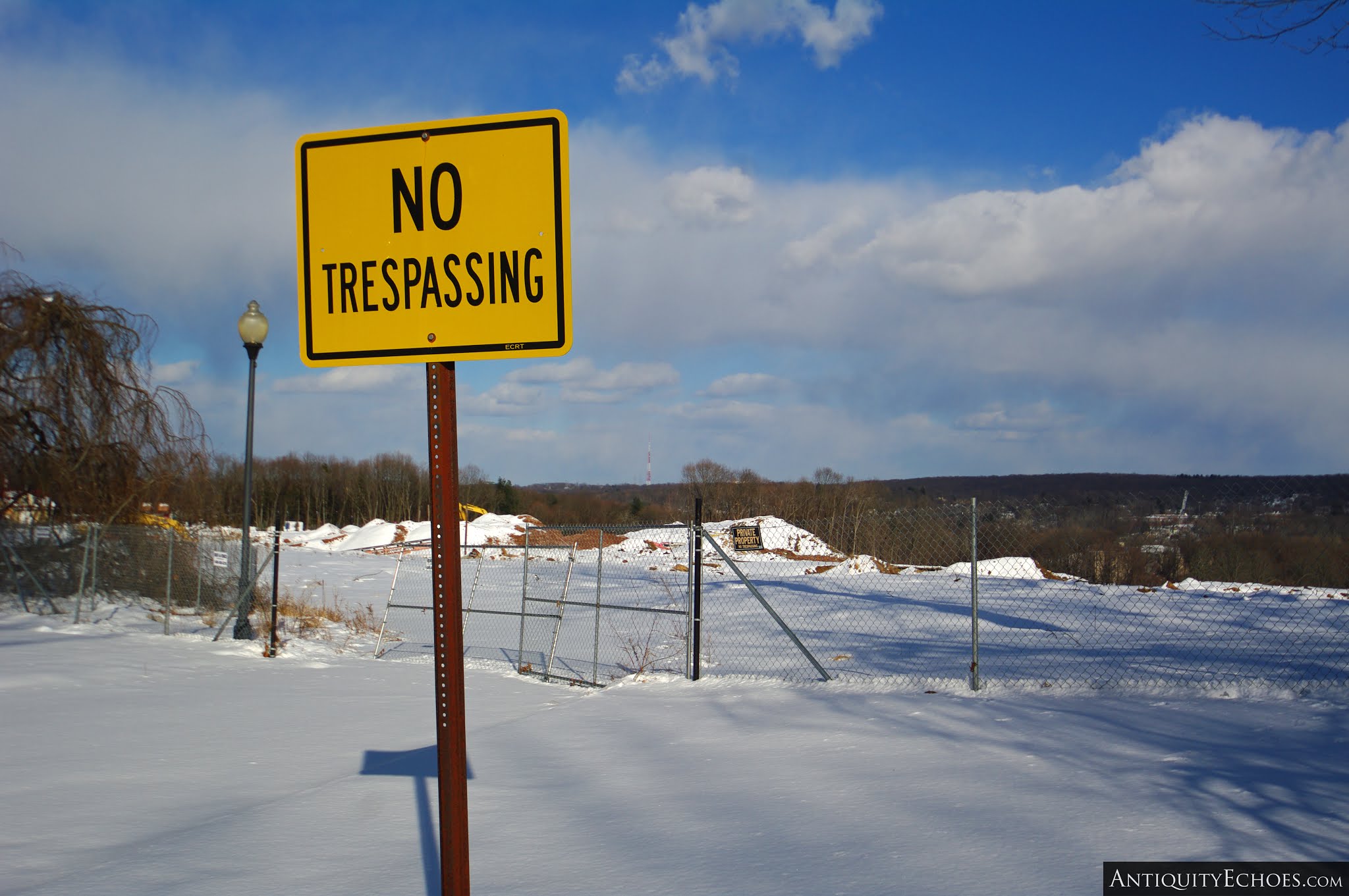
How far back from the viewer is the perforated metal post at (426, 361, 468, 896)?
242cm

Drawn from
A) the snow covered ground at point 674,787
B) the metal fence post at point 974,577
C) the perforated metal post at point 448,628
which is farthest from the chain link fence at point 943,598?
the perforated metal post at point 448,628

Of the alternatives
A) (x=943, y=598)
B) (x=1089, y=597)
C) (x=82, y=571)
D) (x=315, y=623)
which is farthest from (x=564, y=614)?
(x=1089, y=597)

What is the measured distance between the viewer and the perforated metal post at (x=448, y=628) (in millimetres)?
2416

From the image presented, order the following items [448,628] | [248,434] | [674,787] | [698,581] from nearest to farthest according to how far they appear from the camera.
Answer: [448,628] < [674,787] < [698,581] < [248,434]

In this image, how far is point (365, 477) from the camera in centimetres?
7006

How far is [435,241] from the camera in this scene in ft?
8.18

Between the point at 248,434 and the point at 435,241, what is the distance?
12.5 meters

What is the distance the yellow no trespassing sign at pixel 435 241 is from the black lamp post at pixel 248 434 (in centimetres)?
1197

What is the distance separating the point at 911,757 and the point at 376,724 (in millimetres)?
4788

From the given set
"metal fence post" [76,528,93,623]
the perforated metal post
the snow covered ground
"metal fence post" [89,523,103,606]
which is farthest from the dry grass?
the perforated metal post

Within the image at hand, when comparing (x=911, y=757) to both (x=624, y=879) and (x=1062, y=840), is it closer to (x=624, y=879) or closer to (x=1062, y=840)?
(x=1062, y=840)

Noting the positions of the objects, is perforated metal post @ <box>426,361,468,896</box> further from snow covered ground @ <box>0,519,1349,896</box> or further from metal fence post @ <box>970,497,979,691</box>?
metal fence post @ <box>970,497,979,691</box>

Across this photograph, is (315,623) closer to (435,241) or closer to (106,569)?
(106,569)

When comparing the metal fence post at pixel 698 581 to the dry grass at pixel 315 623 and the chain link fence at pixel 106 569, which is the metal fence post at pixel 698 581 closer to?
the dry grass at pixel 315 623
